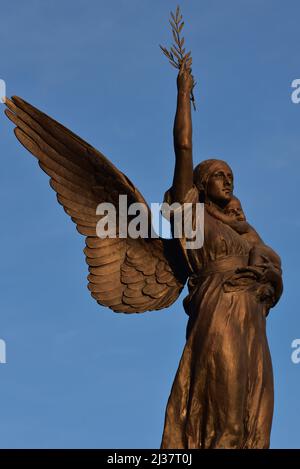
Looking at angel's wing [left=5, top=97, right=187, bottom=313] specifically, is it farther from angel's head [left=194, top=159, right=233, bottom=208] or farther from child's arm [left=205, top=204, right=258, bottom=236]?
angel's head [left=194, top=159, right=233, bottom=208]

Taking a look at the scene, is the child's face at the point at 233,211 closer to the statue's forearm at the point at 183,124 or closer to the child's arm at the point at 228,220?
the child's arm at the point at 228,220

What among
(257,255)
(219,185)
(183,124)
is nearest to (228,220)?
(219,185)

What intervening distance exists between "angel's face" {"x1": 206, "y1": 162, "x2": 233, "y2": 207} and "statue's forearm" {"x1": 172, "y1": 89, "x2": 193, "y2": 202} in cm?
35

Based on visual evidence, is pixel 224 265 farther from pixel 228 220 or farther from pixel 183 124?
pixel 183 124

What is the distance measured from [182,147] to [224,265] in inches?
53.4

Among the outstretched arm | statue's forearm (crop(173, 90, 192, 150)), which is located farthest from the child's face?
statue's forearm (crop(173, 90, 192, 150))

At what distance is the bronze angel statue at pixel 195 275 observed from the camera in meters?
20.9

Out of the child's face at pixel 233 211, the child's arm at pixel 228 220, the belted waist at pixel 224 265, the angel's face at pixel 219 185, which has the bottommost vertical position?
the belted waist at pixel 224 265

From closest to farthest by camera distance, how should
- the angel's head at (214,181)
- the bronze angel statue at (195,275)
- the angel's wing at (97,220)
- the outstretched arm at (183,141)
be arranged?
1. the bronze angel statue at (195,275)
2. the outstretched arm at (183,141)
3. the angel's head at (214,181)
4. the angel's wing at (97,220)

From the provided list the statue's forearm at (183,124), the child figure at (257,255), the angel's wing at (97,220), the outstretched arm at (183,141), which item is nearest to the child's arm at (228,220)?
the child figure at (257,255)

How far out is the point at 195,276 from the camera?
2191 cm

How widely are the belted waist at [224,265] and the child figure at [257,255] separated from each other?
10 centimetres

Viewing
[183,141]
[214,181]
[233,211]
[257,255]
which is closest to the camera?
[183,141]
